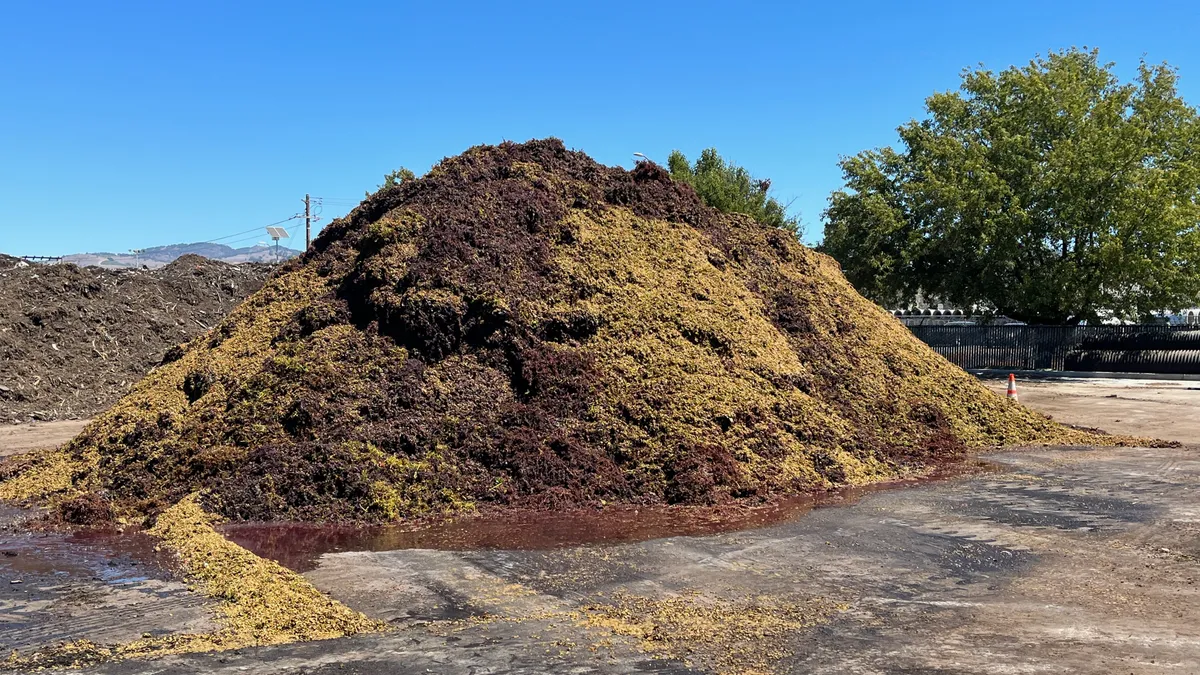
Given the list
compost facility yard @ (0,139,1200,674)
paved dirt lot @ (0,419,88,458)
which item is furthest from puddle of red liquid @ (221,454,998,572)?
paved dirt lot @ (0,419,88,458)

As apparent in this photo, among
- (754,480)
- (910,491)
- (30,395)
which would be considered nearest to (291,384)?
(754,480)

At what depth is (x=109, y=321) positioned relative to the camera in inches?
805

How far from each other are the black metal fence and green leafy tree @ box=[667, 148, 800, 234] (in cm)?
972

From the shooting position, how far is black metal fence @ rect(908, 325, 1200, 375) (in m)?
27.1

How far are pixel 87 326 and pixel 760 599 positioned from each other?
1878cm

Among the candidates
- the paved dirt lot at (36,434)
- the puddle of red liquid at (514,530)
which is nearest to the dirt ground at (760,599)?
the puddle of red liquid at (514,530)

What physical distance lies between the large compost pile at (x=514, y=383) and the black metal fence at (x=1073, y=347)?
17.6 meters

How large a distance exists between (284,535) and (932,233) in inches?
1052

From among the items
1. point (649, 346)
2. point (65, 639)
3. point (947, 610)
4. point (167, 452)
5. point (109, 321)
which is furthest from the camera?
point (109, 321)

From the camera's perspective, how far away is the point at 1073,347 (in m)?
29.1

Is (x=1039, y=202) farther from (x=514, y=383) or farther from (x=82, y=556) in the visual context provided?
(x=82, y=556)

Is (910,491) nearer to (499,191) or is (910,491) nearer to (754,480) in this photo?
(754,480)

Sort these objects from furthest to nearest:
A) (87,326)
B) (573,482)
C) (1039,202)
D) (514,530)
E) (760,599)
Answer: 1. (1039,202)
2. (87,326)
3. (573,482)
4. (514,530)
5. (760,599)

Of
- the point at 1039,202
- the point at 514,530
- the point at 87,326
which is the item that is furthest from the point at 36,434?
the point at 1039,202
